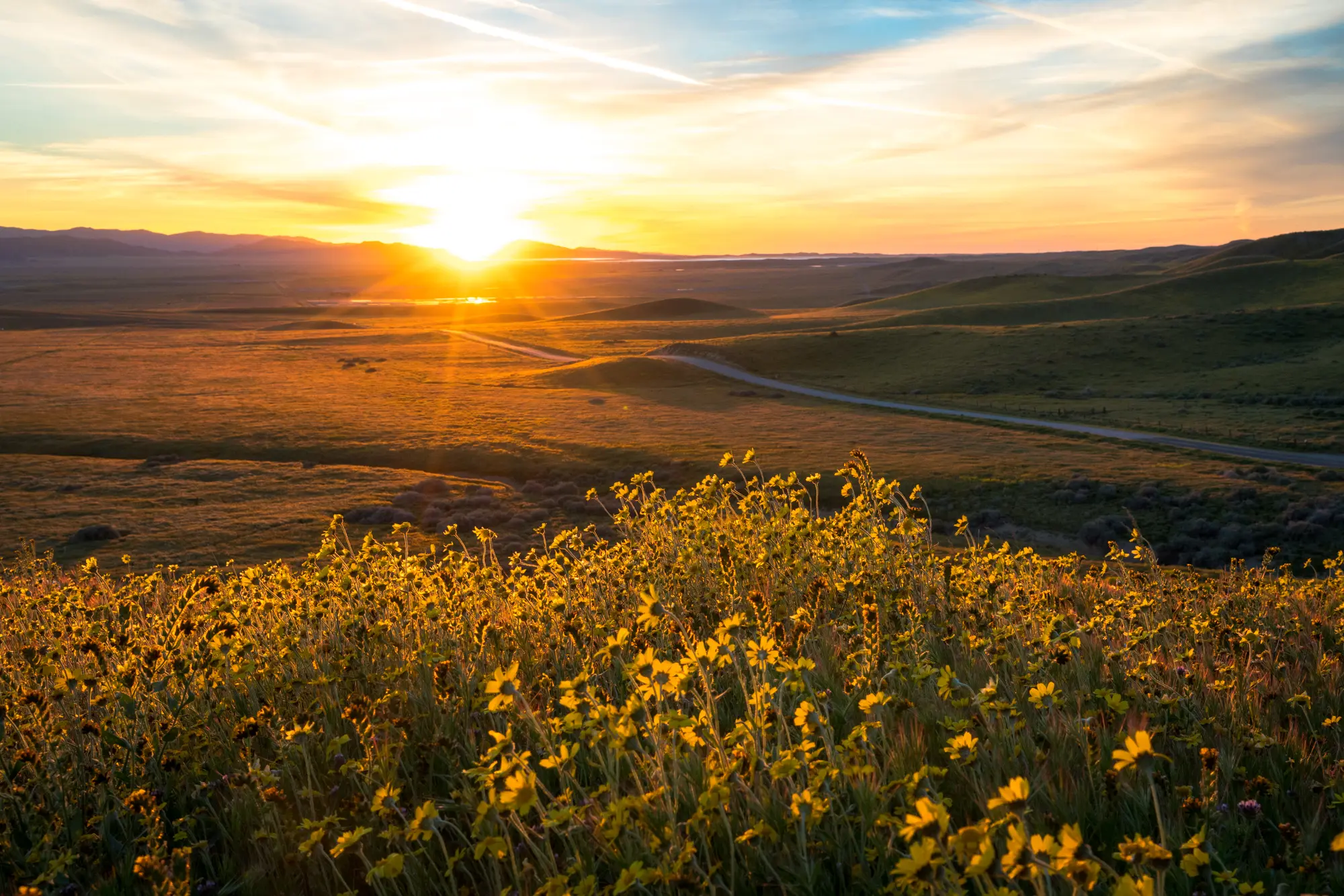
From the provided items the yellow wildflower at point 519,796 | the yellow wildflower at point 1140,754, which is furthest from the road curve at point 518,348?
the yellow wildflower at point 1140,754

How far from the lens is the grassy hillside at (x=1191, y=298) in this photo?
319 ft

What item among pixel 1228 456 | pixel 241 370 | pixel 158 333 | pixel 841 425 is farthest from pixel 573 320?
pixel 1228 456

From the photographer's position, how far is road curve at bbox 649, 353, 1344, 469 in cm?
3509

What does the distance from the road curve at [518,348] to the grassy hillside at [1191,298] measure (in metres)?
41.9

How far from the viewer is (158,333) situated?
101875 millimetres

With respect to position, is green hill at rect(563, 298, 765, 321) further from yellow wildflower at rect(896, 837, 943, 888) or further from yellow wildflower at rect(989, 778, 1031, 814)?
yellow wildflower at rect(896, 837, 943, 888)

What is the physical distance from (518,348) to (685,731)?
94780 millimetres

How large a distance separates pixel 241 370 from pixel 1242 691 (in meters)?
77.3

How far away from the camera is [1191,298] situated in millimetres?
101188

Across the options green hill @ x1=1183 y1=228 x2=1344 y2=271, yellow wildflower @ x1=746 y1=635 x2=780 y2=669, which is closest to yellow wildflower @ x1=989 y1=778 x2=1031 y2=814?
yellow wildflower @ x1=746 y1=635 x2=780 y2=669

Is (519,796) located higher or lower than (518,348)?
higher

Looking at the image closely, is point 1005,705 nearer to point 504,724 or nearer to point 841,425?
point 504,724

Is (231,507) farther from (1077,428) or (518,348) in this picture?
(518,348)

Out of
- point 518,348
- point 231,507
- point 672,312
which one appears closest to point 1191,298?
point 672,312
